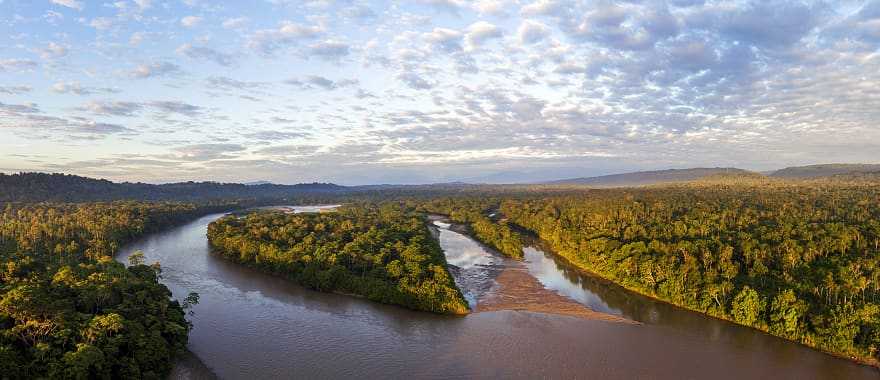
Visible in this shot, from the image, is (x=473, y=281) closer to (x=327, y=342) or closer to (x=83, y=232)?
(x=327, y=342)

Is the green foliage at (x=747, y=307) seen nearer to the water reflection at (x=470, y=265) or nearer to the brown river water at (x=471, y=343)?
the brown river water at (x=471, y=343)

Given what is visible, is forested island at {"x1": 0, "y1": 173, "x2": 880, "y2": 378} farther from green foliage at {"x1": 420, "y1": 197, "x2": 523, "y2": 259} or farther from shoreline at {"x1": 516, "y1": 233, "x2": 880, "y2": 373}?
green foliage at {"x1": 420, "y1": 197, "x2": 523, "y2": 259}

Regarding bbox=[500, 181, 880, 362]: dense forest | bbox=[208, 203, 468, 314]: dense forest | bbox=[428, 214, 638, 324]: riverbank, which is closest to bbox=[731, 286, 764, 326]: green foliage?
bbox=[500, 181, 880, 362]: dense forest

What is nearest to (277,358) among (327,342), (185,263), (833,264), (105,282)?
(327,342)

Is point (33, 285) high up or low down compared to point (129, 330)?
up

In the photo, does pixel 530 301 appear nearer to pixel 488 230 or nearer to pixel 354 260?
pixel 354 260

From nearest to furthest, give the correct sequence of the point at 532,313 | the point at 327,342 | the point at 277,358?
the point at 277,358 → the point at 327,342 → the point at 532,313

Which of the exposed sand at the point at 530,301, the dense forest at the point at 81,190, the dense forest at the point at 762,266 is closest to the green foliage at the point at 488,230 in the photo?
the dense forest at the point at 762,266
